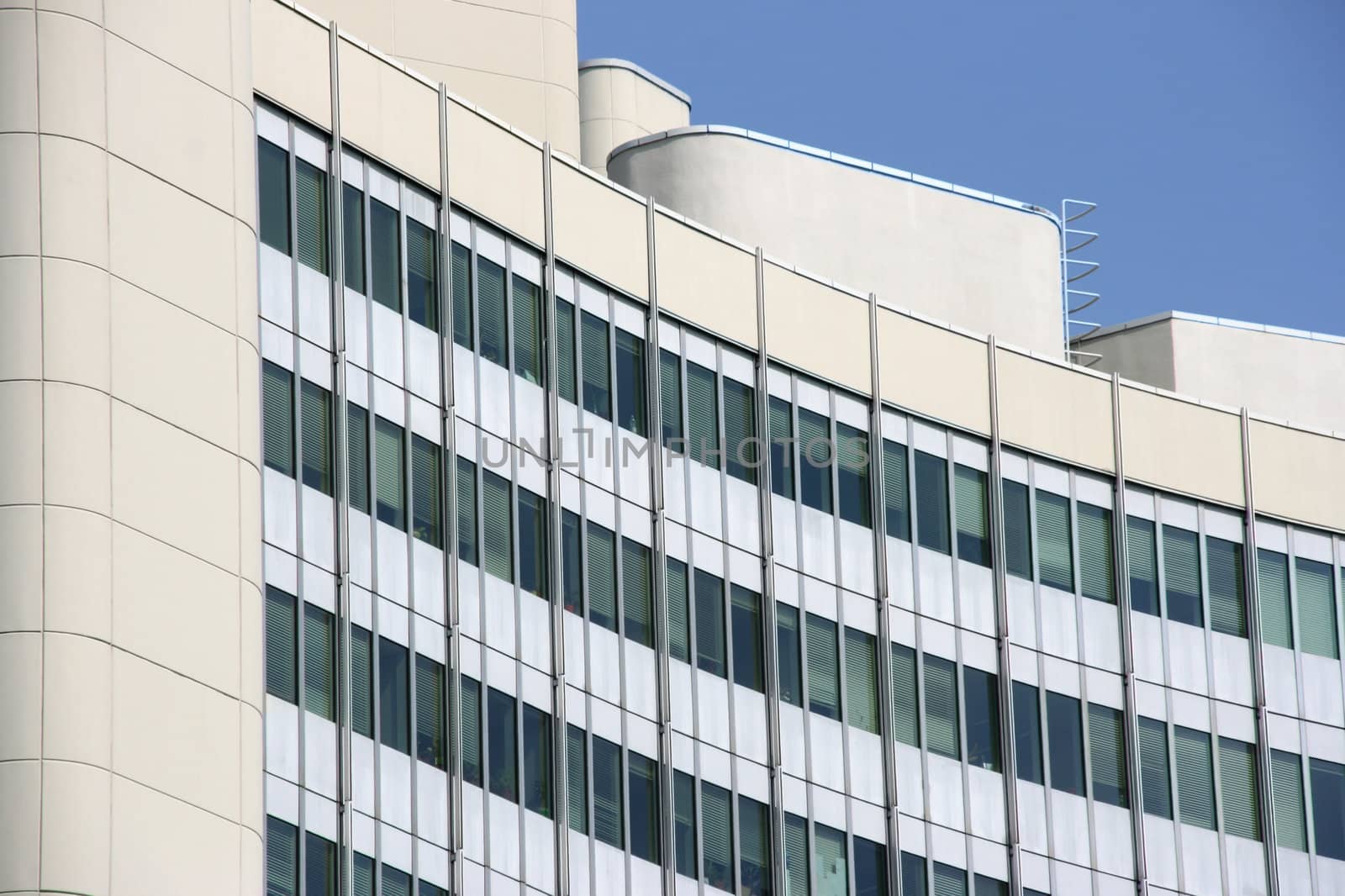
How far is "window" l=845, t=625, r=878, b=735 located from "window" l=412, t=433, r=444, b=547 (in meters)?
9.07

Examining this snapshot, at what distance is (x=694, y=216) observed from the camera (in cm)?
4756

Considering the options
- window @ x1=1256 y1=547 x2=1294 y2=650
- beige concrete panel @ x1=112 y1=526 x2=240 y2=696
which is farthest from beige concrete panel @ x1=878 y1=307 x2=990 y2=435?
beige concrete panel @ x1=112 y1=526 x2=240 y2=696

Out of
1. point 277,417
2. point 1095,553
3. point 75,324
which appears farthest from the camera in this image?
point 1095,553

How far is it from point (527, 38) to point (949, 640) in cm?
1475

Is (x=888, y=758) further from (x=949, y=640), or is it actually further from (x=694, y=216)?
(x=694, y=216)

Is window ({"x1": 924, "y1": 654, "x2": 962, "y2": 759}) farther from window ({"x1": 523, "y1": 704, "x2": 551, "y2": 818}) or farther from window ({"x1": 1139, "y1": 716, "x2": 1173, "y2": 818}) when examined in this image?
window ({"x1": 523, "y1": 704, "x2": 551, "y2": 818})

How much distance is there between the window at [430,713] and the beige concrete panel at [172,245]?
9152mm

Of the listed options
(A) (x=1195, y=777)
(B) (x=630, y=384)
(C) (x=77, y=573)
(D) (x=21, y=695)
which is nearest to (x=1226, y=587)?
(A) (x=1195, y=777)

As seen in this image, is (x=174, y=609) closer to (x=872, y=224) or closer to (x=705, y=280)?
(x=705, y=280)

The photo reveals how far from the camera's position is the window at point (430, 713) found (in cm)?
3678

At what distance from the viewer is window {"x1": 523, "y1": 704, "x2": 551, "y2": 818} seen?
38.0 m

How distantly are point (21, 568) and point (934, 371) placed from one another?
2349cm

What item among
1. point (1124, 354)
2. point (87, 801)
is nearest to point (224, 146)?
point (87, 801)

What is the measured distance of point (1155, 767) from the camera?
45969 mm
